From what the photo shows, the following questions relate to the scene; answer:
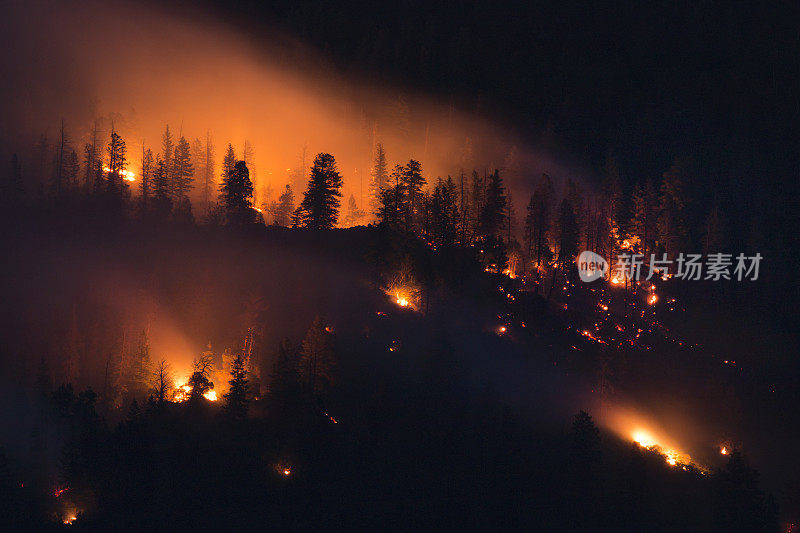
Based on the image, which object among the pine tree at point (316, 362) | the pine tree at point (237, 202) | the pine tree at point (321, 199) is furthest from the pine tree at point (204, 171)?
the pine tree at point (316, 362)

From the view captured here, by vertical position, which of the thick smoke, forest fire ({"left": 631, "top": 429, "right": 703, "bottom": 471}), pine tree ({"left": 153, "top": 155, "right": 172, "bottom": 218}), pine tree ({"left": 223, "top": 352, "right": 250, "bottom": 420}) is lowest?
forest fire ({"left": 631, "top": 429, "right": 703, "bottom": 471})

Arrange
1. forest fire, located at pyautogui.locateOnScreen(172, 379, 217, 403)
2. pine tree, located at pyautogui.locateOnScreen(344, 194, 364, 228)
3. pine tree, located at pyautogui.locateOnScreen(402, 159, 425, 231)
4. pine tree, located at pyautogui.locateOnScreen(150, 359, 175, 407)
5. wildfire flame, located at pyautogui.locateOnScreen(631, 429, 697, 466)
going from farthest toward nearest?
pine tree, located at pyautogui.locateOnScreen(344, 194, 364, 228), pine tree, located at pyautogui.locateOnScreen(402, 159, 425, 231), wildfire flame, located at pyautogui.locateOnScreen(631, 429, 697, 466), forest fire, located at pyautogui.locateOnScreen(172, 379, 217, 403), pine tree, located at pyautogui.locateOnScreen(150, 359, 175, 407)

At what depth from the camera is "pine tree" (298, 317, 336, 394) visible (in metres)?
53.2

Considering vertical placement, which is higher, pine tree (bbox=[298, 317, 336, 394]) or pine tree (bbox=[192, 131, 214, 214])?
pine tree (bbox=[192, 131, 214, 214])

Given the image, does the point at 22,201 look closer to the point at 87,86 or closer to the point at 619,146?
the point at 87,86

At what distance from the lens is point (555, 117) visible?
121625 mm

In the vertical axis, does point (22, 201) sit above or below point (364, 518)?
above

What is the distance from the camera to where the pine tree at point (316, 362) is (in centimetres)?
5316

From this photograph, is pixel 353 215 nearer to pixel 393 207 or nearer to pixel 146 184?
pixel 393 207

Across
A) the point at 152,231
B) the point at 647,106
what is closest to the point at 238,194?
the point at 152,231

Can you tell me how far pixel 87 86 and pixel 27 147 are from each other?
172 ft

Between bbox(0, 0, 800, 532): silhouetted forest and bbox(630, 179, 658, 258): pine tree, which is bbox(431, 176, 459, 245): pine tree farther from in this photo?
bbox(630, 179, 658, 258): pine tree

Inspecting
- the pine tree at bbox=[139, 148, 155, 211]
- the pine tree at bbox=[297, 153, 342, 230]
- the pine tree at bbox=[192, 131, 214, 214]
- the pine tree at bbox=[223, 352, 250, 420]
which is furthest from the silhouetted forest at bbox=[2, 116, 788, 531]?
the pine tree at bbox=[192, 131, 214, 214]

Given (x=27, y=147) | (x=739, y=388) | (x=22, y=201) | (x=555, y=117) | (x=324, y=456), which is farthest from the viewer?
(x=555, y=117)
